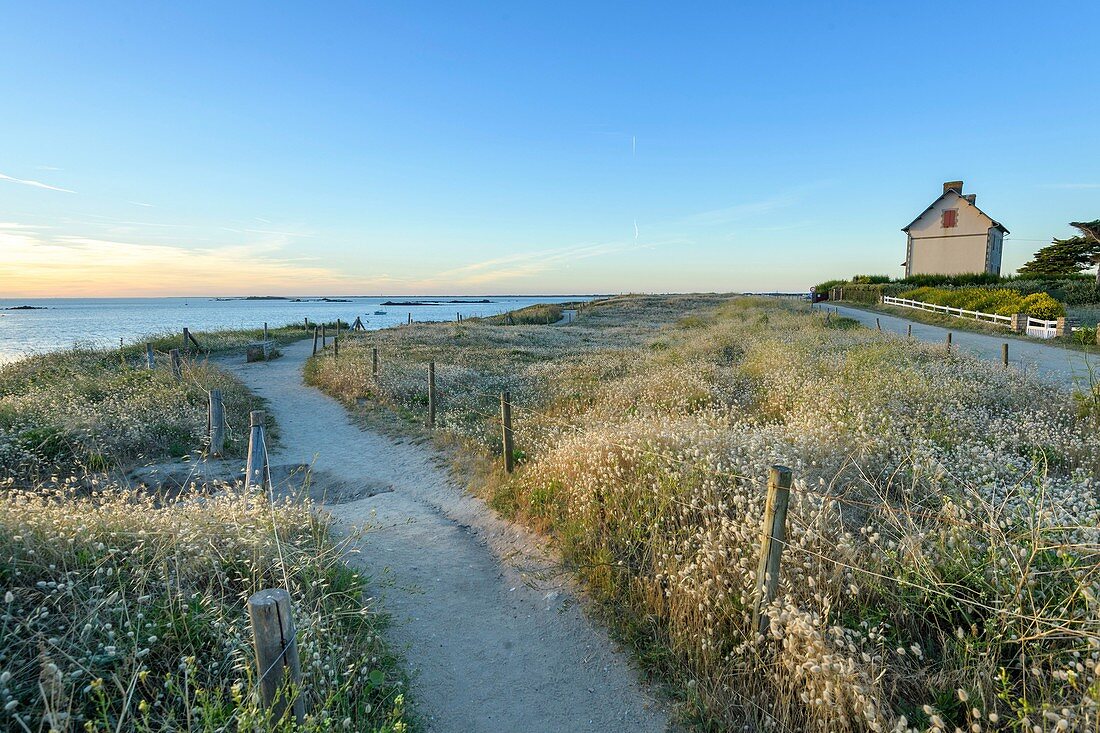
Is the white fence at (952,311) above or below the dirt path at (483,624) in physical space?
above

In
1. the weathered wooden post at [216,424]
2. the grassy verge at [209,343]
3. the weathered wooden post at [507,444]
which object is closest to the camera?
the weathered wooden post at [507,444]

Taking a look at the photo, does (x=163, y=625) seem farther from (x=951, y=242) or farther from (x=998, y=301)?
(x=951, y=242)

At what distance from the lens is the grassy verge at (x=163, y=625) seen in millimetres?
2885

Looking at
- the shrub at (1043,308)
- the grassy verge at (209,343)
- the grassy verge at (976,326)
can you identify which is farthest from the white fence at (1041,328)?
the grassy verge at (209,343)

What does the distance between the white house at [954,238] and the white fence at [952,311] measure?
8484 millimetres

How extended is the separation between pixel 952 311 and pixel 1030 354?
50.4 feet

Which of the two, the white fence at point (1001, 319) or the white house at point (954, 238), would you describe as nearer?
the white fence at point (1001, 319)

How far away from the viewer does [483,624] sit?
5.18 m

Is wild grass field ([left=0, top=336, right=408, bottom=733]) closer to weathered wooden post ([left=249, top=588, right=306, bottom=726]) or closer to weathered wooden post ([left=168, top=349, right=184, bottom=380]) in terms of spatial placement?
weathered wooden post ([left=249, top=588, right=306, bottom=726])

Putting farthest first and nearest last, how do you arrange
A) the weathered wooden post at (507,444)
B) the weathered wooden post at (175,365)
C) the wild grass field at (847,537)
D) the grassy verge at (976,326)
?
the grassy verge at (976,326), the weathered wooden post at (175,365), the weathered wooden post at (507,444), the wild grass field at (847,537)

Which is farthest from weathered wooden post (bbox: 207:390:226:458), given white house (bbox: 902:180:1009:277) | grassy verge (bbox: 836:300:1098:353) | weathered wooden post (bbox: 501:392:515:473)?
white house (bbox: 902:180:1009:277)

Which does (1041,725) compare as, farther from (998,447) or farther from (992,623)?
(998,447)

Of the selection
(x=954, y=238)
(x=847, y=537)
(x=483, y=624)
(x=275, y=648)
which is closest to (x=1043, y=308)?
(x=954, y=238)

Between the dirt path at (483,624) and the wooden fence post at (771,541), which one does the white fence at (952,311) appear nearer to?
the wooden fence post at (771,541)
